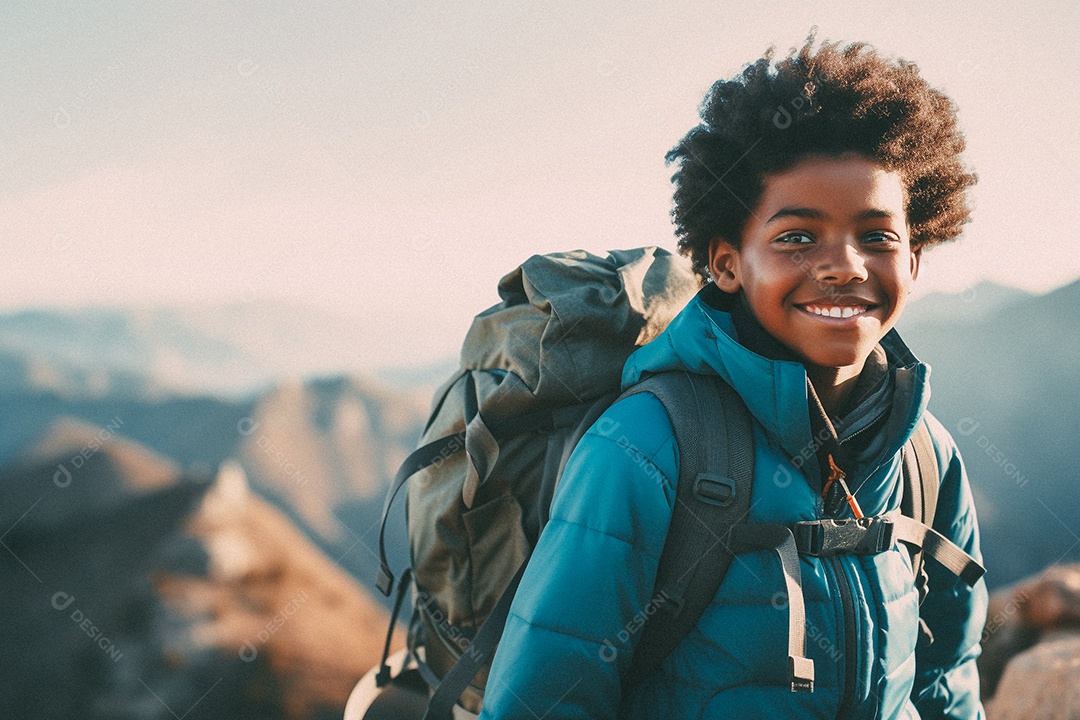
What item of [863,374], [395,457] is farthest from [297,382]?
[863,374]

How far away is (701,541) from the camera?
126cm

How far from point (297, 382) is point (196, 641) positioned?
4775mm

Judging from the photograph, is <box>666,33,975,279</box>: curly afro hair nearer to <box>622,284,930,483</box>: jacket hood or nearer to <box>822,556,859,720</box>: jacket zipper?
<box>622,284,930,483</box>: jacket hood

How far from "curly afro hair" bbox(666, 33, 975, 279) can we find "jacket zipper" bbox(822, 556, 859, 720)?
0.75 metres

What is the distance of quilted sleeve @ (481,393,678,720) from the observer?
1169mm

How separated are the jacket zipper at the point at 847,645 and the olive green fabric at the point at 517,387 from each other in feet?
2.07

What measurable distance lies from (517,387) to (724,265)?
1.84 feet

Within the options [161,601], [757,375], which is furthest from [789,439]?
[161,601]

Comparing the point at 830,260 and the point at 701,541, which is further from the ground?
the point at 830,260

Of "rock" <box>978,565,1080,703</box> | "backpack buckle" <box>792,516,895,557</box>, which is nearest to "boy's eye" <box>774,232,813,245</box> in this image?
"backpack buckle" <box>792,516,895,557</box>

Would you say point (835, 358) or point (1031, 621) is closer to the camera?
point (835, 358)

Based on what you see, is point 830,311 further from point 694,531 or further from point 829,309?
point 694,531

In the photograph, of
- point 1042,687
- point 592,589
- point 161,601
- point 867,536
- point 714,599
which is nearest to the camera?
A: point 592,589

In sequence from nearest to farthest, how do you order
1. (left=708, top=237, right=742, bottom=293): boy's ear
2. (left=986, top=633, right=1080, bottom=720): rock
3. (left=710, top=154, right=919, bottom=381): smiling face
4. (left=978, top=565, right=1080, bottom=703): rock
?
1. (left=710, top=154, right=919, bottom=381): smiling face
2. (left=708, top=237, right=742, bottom=293): boy's ear
3. (left=986, top=633, right=1080, bottom=720): rock
4. (left=978, top=565, right=1080, bottom=703): rock
